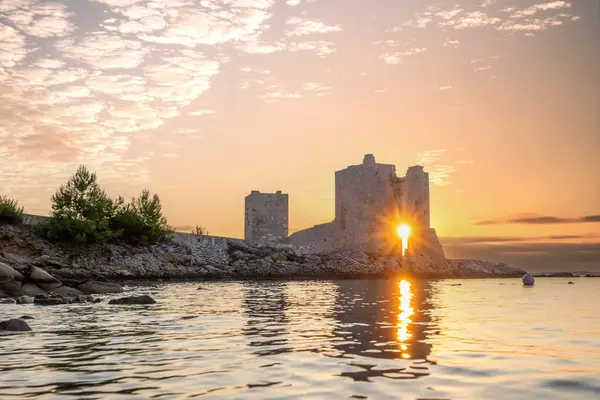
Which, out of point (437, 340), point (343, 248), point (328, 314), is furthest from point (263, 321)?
point (343, 248)

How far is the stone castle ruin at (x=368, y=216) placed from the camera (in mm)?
68812

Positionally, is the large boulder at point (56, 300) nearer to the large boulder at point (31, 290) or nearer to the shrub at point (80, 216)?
the large boulder at point (31, 290)

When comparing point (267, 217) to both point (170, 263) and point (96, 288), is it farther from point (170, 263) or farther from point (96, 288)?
point (96, 288)

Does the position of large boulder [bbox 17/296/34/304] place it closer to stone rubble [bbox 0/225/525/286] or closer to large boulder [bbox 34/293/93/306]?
large boulder [bbox 34/293/93/306]

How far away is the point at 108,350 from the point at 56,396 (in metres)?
3.25

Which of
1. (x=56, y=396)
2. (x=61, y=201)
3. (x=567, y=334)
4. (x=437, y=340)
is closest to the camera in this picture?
(x=56, y=396)

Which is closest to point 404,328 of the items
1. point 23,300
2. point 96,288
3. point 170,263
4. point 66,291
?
point 23,300

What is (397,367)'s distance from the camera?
7.48 metres

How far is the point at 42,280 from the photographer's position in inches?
977

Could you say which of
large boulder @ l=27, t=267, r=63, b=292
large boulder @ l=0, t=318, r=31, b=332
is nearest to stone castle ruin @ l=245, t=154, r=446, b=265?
large boulder @ l=27, t=267, r=63, b=292

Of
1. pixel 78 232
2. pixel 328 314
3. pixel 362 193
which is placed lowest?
pixel 328 314

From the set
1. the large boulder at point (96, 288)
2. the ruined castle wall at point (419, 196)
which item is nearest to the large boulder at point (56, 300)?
the large boulder at point (96, 288)

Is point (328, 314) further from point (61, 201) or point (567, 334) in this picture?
point (61, 201)

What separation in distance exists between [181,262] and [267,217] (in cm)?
2139
